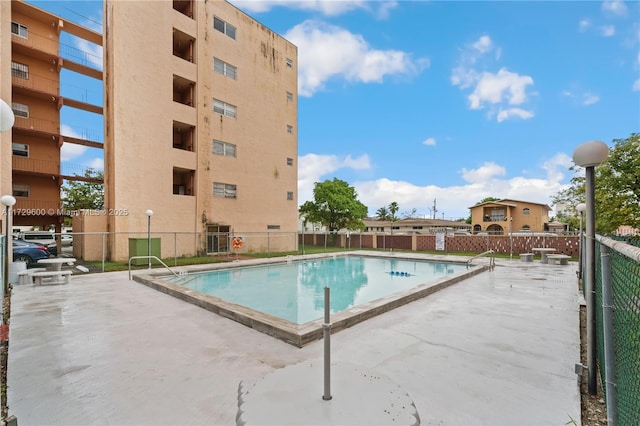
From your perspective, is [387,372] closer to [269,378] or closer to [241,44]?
[269,378]

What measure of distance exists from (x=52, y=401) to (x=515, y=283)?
11.2m

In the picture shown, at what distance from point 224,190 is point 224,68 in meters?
8.35

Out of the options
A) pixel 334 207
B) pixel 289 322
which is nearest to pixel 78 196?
pixel 334 207

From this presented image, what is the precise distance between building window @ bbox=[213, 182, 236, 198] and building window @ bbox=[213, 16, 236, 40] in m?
10.4

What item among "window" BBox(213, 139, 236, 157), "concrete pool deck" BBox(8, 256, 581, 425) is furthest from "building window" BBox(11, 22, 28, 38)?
"concrete pool deck" BBox(8, 256, 581, 425)

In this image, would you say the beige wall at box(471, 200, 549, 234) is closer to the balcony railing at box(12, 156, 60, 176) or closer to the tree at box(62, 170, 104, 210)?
the tree at box(62, 170, 104, 210)

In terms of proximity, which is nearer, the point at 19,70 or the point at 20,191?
the point at 19,70

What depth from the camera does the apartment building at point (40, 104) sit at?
60.4ft

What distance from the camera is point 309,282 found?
1224cm

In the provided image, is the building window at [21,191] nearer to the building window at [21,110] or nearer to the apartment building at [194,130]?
the building window at [21,110]

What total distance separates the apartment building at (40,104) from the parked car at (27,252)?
621 centimetres

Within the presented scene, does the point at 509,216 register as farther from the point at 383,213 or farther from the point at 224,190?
the point at 224,190

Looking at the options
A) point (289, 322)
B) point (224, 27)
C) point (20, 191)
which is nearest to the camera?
point (289, 322)

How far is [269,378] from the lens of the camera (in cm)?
281
